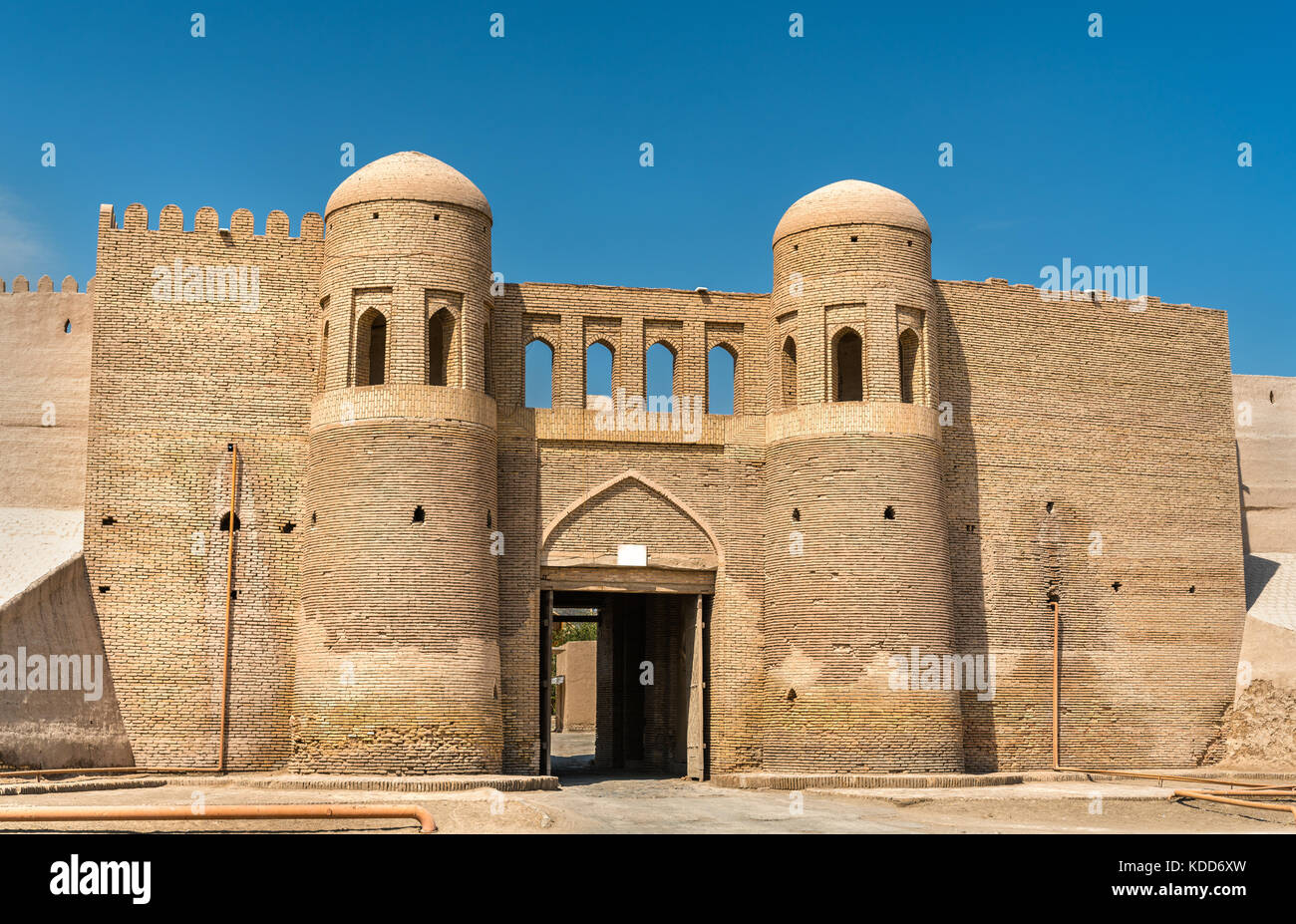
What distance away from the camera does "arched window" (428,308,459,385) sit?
21.9m

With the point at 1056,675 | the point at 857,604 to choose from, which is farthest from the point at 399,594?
the point at 1056,675

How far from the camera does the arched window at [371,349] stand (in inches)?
856

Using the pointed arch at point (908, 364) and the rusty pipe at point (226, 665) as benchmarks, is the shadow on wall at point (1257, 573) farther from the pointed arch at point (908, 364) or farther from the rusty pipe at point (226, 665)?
the rusty pipe at point (226, 665)

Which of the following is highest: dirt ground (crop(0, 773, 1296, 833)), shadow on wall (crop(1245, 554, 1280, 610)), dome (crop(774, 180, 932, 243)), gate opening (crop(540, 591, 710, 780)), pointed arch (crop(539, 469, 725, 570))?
dome (crop(774, 180, 932, 243))

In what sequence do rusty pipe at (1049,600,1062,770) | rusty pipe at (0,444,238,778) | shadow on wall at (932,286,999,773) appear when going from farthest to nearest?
rusty pipe at (1049,600,1062,770)
shadow on wall at (932,286,999,773)
rusty pipe at (0,444,238,778)

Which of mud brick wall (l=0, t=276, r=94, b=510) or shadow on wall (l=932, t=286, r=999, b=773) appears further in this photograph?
shadow on wall (l=932, t=286, r=999, b=773)

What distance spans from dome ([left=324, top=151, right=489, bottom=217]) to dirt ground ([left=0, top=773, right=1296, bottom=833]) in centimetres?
840

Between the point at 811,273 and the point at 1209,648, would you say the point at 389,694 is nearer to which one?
the point at 811,273

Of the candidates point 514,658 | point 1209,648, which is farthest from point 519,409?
point 1209,648

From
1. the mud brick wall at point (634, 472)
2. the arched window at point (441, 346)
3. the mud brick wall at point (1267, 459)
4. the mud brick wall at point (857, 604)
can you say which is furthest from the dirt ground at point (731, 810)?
the mud brick wall at point (1267, 459)

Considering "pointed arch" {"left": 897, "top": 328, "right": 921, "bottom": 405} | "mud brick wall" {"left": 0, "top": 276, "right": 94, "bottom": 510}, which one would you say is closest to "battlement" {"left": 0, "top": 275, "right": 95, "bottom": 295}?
"mud brick wall" {"left": 0, "top": 276, "right": 94, "bottom": 510}

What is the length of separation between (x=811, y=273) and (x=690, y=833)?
10483 millimetres

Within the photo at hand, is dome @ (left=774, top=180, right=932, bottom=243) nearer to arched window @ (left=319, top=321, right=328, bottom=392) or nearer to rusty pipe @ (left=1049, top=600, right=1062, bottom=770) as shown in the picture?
rusty pipe @ (left=1049, top=600, right=1062, bottom=770)

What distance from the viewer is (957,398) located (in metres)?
23.8
